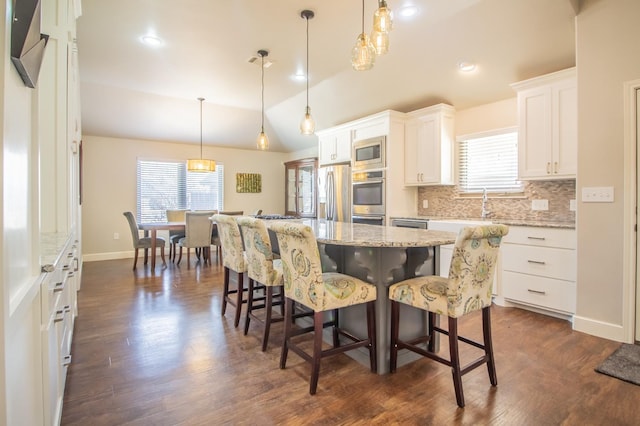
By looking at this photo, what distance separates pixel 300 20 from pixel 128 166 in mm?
4884

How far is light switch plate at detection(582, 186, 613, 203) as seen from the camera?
8.75ft

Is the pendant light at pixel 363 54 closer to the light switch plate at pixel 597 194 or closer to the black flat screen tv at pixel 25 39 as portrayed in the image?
the black flat screen tv at pixel 25 39

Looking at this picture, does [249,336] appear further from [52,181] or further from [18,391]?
[18,391]

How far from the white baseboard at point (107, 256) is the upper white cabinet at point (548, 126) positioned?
6605 mm

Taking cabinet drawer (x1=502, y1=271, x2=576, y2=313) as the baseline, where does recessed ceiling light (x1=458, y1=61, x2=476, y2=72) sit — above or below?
above

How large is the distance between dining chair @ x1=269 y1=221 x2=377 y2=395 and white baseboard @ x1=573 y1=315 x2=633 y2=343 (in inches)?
76.7

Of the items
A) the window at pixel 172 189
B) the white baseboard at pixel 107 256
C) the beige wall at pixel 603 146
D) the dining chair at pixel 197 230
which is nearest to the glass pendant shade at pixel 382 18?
the beige wall at pixel 603 146

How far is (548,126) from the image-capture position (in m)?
3.30

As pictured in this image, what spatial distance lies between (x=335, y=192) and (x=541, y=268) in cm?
305

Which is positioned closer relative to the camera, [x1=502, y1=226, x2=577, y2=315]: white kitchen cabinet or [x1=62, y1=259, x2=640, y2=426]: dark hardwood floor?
[x1=62, y1=259, x2=640, y2=426]: dark hardwood floor

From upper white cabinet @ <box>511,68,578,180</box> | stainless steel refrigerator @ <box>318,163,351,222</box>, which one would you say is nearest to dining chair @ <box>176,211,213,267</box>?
stainless steel refrigerator @ <box>318,163,351,222</box>

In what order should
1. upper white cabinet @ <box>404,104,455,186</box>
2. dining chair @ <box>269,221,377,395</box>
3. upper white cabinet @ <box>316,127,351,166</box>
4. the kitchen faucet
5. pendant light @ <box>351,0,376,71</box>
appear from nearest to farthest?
1. dining chair @ <box>269,221,377,395</box>
2. pendant light @ <box>351,0,376,71</box>
3. the kitchen faucet
4. upper white cabinet @ <box>404,104,455,186</box>
5. upper white cabinet @ <box>316,127,351,166</box>

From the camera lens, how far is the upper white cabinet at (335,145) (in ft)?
17.8

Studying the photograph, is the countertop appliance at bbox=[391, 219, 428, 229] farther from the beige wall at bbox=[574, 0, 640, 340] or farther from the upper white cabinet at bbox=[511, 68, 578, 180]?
the beige wall at bbox=[574, 0, 640, 340]
